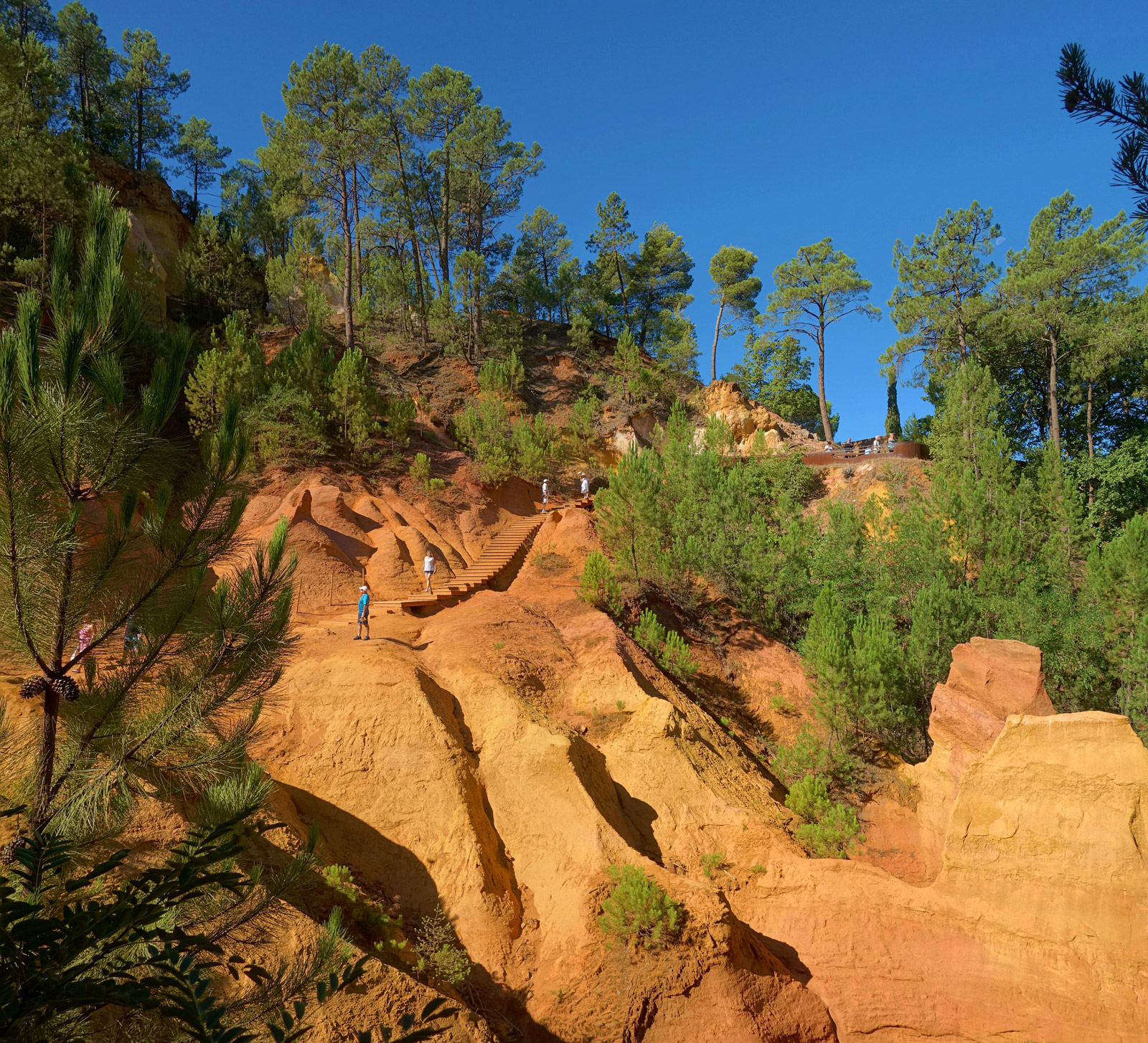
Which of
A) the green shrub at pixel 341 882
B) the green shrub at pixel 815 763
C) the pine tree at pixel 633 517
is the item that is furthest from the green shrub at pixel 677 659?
the green shrub at pixel 341 882

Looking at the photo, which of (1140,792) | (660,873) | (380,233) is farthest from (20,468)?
(380,233)

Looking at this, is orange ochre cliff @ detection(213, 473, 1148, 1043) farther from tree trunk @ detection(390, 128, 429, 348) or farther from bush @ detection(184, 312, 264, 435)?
tree trunk @ detection(390, 128, 429, 348)

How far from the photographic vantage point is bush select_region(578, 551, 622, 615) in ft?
68.8

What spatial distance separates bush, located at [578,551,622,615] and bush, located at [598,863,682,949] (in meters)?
9.91

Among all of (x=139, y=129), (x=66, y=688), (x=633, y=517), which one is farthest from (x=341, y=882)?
(x=139, y=129)

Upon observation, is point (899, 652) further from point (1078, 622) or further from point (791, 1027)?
point (791, 1027)

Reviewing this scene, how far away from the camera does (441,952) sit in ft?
36.9

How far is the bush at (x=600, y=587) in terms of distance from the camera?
20984 mm

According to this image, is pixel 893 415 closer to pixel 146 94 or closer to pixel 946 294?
pixel 946 294

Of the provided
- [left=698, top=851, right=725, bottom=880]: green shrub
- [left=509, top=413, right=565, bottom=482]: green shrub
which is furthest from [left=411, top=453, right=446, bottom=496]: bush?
[left=698, top=851, right=725, bottom=880]: green shrub

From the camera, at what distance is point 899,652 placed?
2033cm

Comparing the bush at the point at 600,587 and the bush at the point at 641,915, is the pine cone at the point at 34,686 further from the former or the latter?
the bush at the point at 600,587

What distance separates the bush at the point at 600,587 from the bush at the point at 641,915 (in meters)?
9.91

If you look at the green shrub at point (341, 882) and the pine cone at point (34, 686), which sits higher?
the pine cone at point (34, 686)
